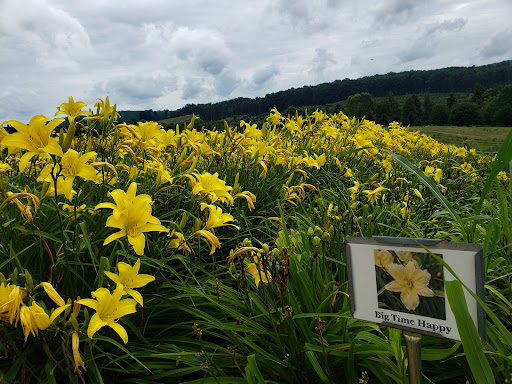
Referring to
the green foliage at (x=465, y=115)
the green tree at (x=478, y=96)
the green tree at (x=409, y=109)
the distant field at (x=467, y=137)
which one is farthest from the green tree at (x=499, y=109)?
the distant field at (x=467, y=137)

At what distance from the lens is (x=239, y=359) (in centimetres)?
139

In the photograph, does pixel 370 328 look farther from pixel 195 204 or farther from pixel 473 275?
pixel 195 204

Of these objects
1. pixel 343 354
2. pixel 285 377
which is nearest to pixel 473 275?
pixel 343 354

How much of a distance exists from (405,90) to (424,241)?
102788mm

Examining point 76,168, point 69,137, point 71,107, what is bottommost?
point 76,168

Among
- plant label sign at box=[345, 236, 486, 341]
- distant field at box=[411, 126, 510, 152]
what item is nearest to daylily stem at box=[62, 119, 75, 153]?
plant label sign at box=[345, 236, 486, 341]

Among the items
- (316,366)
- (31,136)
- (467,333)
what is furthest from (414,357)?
(31,136)

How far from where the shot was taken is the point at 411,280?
945 mm

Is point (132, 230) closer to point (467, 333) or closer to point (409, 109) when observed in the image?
point (467, 333)

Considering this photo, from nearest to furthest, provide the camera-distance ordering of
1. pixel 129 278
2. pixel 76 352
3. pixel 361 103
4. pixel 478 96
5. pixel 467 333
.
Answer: pixel 467 333 → pixel 76 352 → pixel 129 278 → pixel 361 103 → pixel 478 96

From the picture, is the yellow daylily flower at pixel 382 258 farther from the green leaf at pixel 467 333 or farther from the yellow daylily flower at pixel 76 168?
the yellow daylily flower at pixel 76 168

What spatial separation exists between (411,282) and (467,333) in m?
0.17

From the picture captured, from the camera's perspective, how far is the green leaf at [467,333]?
80 centimetres

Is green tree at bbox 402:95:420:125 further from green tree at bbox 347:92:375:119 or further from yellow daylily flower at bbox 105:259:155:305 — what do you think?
yellow daylily flower at bbox 105:259:155:305
